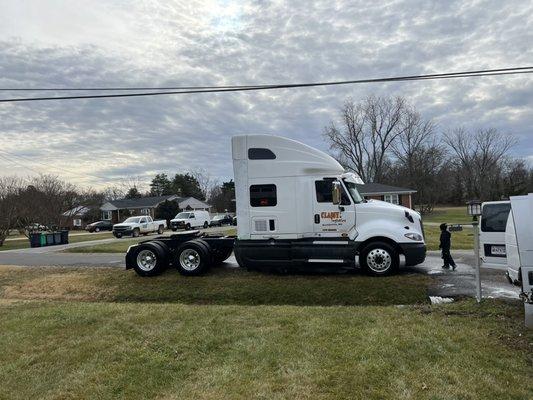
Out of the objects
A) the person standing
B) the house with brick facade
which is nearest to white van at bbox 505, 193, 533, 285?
the person standing

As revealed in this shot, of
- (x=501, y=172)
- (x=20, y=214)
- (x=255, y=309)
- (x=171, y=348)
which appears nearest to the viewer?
(x=171, y=348)

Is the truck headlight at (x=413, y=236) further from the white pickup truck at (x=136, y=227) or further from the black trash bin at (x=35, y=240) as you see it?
the white pickup truck at (x=136, y=227)

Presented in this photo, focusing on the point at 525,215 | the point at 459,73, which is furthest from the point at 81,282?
the point at 459,73

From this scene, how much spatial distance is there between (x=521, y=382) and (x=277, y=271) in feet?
26.6

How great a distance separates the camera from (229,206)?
91.5 metres

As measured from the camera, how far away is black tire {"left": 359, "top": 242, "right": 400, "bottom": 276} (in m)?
11.1

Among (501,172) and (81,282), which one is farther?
(501,172)

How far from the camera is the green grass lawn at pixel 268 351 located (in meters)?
4.62

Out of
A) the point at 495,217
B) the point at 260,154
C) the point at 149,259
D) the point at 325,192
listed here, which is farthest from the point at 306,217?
the point at 495,217

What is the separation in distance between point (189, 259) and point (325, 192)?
407 centimetres

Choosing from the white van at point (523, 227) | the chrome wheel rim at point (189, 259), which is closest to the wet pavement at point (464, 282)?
the white van at point (523, 227)

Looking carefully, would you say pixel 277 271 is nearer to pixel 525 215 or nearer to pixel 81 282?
pixel 81 282

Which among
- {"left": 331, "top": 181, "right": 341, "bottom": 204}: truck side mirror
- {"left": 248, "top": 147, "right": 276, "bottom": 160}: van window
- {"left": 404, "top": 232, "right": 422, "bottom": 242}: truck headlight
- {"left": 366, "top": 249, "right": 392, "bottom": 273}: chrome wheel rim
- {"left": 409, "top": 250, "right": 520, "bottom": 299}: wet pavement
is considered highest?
{"left": 248, "top": 147, "right": 276, "bottom": 160}: van window

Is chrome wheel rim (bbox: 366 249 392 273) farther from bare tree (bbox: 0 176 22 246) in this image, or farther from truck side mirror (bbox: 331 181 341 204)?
bare tree (bbox: 0 176 22 246)
